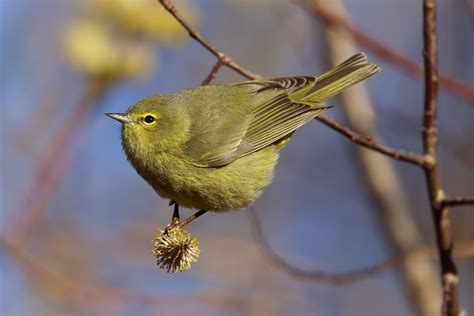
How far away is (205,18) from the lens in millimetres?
7395

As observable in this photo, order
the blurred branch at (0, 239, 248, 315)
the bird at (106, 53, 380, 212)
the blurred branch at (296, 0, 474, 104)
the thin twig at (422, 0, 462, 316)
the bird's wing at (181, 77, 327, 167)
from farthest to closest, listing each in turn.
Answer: the blurred branch at (0, 239, 248, 315), the bird's wing at (181, 77, 327, 167), the bird at (106, 53, 380, 212), the blurred branch at (296, 0, 474, 104), the thin twig at (422, 0, 462, 316)

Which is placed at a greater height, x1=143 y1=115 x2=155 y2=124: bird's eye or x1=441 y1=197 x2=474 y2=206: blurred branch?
x1=143 y1=115 x2=155 y2=124: bird's eye

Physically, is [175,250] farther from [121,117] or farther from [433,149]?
[433,149]

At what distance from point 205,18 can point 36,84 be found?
2.09 meters

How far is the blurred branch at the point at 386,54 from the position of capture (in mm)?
3180

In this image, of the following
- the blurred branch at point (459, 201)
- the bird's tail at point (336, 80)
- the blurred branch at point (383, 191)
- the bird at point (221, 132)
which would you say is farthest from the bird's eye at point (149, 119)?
the blurred branch at point (383, 191)

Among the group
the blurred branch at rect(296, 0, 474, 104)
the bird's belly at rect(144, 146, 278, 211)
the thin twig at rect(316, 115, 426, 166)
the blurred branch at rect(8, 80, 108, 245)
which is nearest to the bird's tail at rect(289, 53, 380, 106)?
the blurred branch at rect(296, 0, 474, 104)

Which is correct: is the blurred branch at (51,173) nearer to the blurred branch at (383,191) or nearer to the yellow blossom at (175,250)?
the yellow blossom at (175,250)

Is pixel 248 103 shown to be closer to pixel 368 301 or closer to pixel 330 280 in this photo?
pixel 330 280

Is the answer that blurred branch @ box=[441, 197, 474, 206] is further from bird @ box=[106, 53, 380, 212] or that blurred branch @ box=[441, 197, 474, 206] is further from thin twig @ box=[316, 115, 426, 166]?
bird @ box=[106, 53, 380, 212]

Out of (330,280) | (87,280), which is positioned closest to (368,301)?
(87,280)

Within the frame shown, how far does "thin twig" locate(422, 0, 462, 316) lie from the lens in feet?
8.74

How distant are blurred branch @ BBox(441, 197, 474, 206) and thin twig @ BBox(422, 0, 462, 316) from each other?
32 mm

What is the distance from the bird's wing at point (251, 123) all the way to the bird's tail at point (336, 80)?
0.15 ft
